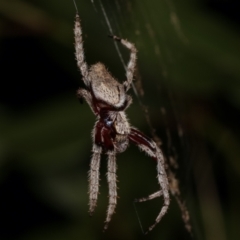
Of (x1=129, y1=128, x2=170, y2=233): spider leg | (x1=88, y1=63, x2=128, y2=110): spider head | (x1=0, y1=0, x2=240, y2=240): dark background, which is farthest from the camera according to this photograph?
(x1=0, y1=0, x2=240, y2=240): dark background

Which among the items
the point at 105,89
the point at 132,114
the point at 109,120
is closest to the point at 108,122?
the point at 109,120

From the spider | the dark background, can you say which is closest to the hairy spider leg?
the spider

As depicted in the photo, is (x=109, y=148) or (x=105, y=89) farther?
(x=109, y=148)

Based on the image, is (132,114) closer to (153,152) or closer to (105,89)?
(153,152)

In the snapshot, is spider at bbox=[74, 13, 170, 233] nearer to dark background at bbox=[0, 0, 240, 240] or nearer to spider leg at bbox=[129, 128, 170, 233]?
spider leg at bbox=[129, 128, 170, 233]

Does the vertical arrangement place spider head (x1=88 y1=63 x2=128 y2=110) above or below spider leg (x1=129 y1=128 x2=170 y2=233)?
above

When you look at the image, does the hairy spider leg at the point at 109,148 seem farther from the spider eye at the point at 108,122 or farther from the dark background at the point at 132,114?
the dark background at the point at 132,114

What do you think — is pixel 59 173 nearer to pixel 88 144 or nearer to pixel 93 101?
pixel 88 144
